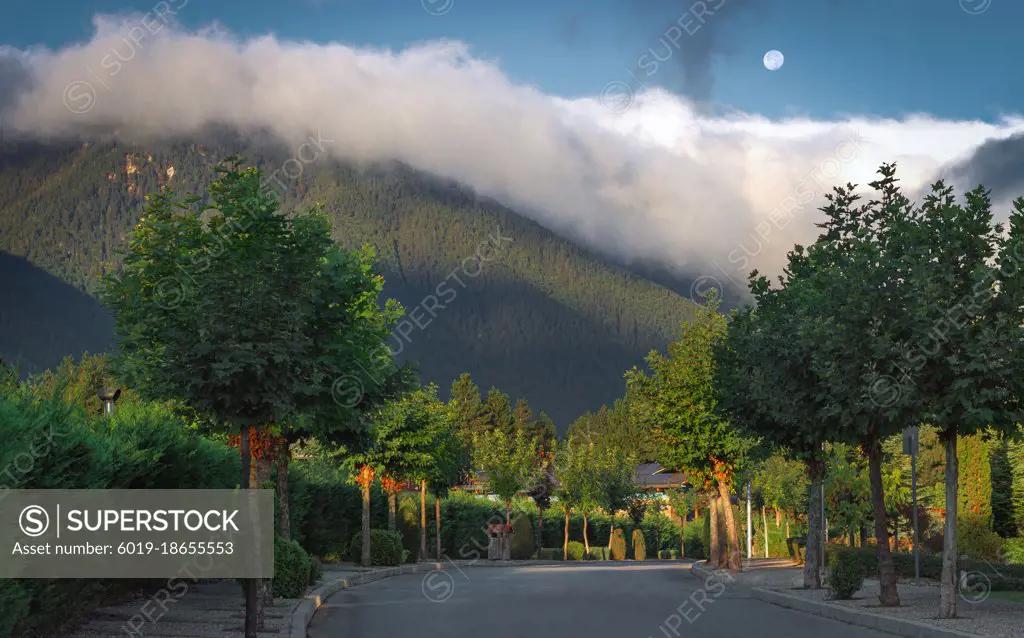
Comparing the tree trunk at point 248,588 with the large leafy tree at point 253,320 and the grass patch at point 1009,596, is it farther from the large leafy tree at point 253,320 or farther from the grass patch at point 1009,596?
the grass patch at point 1009,596

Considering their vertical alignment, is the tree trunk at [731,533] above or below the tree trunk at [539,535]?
above

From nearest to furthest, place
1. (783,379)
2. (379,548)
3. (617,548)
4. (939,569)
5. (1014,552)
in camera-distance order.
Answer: (783,379) < (939,569) < (1014,552) < (379,548) < (617,548)

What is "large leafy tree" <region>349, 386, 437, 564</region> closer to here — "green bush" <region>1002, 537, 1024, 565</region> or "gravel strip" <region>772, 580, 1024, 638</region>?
"gravel strip" <region>772, 580, 1024, 638</region>

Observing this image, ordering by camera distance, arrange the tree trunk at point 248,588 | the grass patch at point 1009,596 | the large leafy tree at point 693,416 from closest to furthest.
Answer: the tree trunk at point 248,588 → the grass patch at point 1009,596 → the large leafy tree at point 693,416

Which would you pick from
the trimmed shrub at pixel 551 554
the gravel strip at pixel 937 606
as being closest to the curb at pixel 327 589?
the gravel strip at pixel 937 606

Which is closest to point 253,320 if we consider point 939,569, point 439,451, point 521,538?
point 939,569

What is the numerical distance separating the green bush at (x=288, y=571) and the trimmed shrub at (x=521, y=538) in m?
41.1

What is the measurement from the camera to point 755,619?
810 inches

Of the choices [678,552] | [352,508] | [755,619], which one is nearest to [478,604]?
[755,619]

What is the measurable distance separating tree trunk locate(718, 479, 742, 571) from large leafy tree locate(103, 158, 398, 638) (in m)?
24.8

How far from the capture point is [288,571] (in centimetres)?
2283

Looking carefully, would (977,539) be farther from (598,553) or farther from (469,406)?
(469,406)

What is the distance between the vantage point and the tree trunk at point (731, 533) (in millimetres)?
39750

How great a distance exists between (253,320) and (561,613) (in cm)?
961
